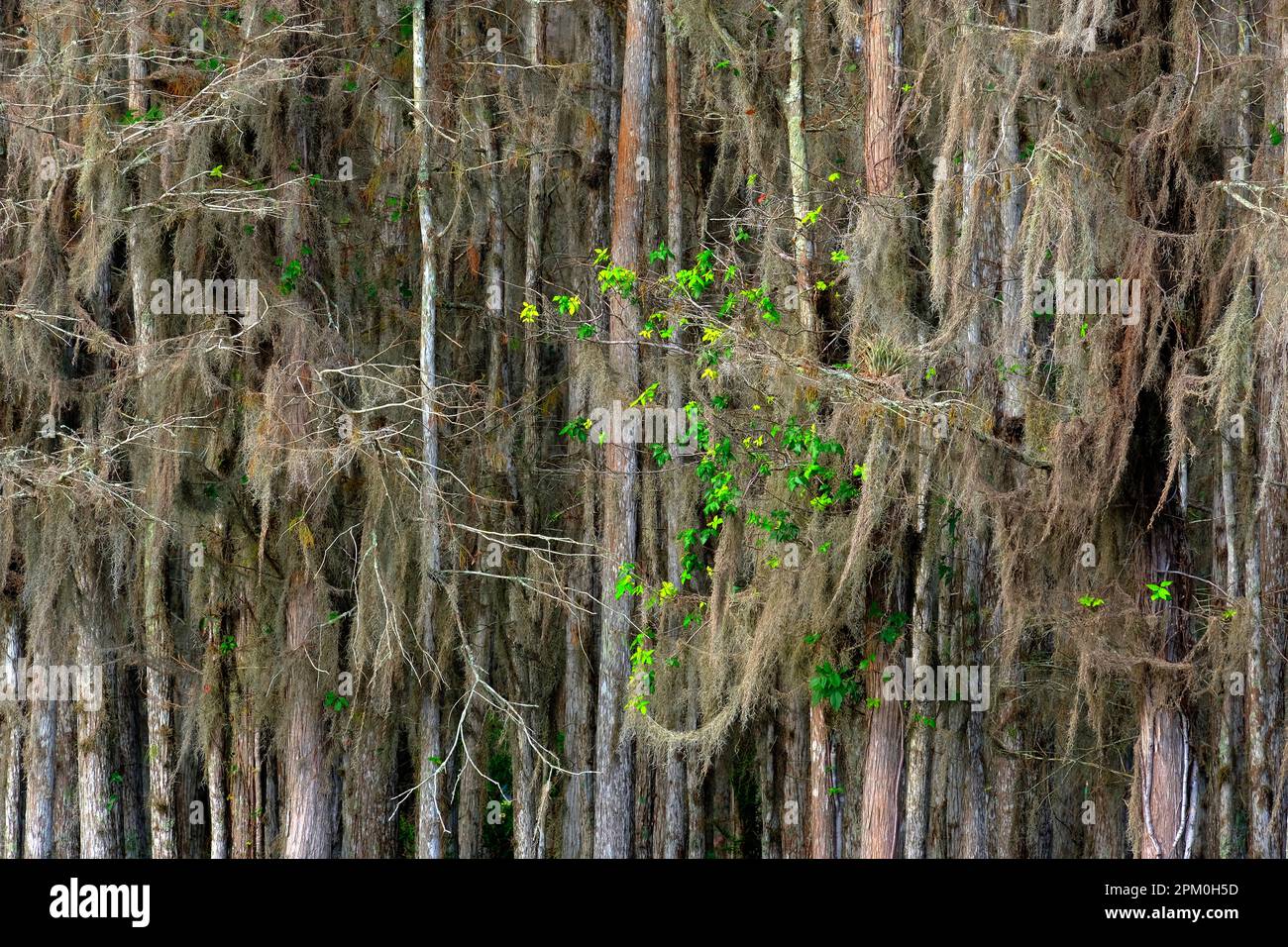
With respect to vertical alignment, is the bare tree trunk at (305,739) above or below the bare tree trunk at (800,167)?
below

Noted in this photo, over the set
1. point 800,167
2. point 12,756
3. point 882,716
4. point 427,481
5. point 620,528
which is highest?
point 800,167

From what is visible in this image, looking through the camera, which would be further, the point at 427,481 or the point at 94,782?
the point at 94,782

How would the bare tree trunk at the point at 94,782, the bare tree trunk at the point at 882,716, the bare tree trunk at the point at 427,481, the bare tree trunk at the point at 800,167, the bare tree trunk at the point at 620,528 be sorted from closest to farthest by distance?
the bare tree trunk at the point at 800,167 → the bare tree trunk at the point at 882,716 → the bare tree trunk at the point at 427,481 → the bare tree trunk at the point at 94,782 → the bare tree trunk at the point at 620,528

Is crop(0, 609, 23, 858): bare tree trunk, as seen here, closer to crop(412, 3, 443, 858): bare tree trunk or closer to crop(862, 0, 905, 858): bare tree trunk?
crop(412, 3, 443, 858): bare tree trunk

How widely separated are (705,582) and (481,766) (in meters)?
2.41

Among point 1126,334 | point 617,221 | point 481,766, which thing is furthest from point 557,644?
point 1126,334

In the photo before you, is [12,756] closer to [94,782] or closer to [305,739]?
[94,782]

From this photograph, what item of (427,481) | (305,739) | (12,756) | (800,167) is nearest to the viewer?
(800,167)

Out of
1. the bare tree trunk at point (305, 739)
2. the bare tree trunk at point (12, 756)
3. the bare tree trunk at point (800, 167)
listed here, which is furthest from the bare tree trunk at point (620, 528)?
the bare tree trunk at point (12, 756)

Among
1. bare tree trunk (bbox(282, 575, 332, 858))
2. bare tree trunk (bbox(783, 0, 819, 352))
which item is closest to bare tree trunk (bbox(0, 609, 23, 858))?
bare tree trunk (bbox(282, 575, 332, 858))

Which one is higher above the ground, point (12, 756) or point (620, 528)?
point (620, 528)

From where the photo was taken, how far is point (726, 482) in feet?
35.0

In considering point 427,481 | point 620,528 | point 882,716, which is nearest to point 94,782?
point 427,481

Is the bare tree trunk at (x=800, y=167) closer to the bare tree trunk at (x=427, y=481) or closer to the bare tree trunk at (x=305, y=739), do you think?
the bare tree trunk at (x=427, y=481)
